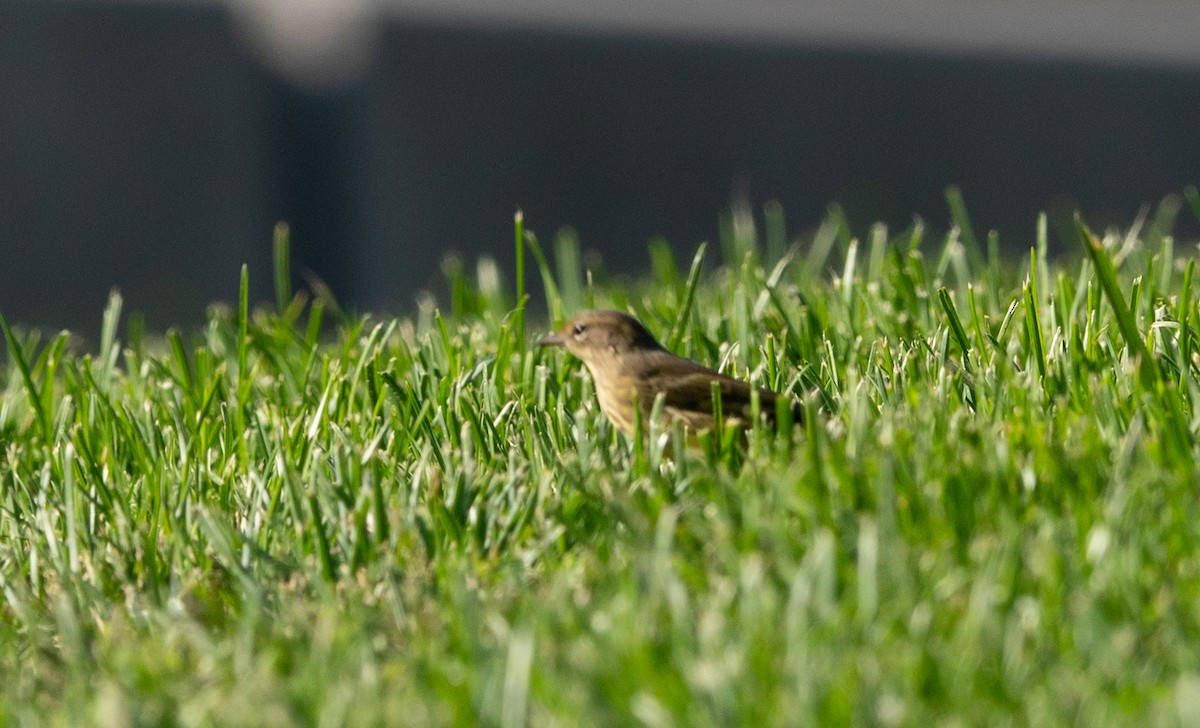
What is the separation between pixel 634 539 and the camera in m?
3.07

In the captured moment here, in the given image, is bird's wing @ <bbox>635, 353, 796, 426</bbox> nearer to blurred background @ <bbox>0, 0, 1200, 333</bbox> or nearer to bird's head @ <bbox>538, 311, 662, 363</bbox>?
bird's head @ <bbox>538, 311, 662, 363</bbox>

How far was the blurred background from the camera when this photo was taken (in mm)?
9945

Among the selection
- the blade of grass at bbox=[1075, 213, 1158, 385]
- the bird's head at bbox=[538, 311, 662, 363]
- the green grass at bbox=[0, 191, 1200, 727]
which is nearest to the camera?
the green grass at bbox=[0, 191, 1200, 727]

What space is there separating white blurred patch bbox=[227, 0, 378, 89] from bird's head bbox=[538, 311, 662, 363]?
6.21 m

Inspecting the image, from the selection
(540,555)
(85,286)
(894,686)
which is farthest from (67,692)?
(85,286)

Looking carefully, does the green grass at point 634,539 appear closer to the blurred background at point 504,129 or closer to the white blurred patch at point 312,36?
the blurred background at point 504,129

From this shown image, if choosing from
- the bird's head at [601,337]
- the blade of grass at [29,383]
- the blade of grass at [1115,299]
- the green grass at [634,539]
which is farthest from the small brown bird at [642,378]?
the blade of grass at [29,383]

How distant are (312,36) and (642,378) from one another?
693cm

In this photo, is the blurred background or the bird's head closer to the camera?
the bird's head

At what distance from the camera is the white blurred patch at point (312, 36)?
10.5 metres

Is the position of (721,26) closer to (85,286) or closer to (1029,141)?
(1029,141)

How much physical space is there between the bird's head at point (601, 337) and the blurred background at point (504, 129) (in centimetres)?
515

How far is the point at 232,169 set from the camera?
33.5ft

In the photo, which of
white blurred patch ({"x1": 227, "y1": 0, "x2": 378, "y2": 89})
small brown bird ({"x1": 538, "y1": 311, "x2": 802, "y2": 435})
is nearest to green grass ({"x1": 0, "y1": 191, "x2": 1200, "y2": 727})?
small brown bird ({"x1": 538, "y1": 311, "x2": 802, "y2": 435})
